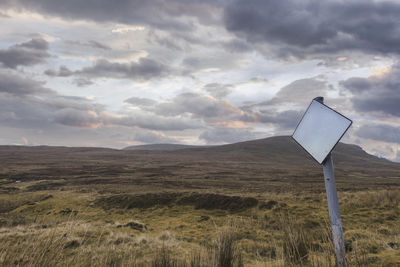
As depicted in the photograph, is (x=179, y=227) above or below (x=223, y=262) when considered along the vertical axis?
below

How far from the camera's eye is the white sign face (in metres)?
2.85

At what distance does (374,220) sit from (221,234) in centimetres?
1342

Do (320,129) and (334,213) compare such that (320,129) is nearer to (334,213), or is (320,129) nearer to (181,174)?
(334,213)

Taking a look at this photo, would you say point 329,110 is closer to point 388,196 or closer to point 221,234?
point 221,234

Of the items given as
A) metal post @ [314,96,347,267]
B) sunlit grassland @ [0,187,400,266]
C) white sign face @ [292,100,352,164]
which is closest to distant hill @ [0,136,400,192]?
sunlit grassland @ [0,187,400,266]

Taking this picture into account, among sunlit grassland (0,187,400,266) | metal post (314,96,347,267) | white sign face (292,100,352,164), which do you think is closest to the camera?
white sign face (292,100,352,164)

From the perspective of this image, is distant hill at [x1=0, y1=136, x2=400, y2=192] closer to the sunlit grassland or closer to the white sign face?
the sunlit grassland

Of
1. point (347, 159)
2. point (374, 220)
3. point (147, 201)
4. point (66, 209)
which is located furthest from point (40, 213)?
point (347, 159)

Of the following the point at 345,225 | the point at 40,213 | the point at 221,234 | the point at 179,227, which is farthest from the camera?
the point at 40,213

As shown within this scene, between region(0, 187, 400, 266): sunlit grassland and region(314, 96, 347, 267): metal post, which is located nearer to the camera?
region(314, 96, 347, 267): metal post

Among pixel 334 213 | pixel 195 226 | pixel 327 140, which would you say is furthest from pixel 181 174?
pixel 327 140

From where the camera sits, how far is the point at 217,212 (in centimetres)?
1973

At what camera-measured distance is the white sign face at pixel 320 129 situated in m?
2.85

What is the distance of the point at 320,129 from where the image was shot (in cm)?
313
